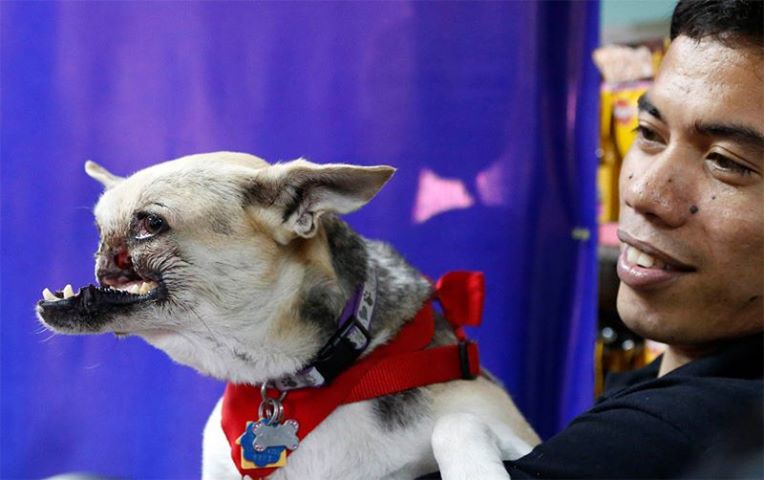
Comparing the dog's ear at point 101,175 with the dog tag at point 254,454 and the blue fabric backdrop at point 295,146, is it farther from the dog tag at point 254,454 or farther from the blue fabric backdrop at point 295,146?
the dog tag at point 254,454

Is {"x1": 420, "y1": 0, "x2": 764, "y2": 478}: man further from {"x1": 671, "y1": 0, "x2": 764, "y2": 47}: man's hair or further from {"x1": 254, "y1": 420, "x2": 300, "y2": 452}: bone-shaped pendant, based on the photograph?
{"x1": 254, "y1": 420, "x2": 300, "y2": 452}: bone-shaped pendant

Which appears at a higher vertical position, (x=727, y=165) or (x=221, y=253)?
(x=727, y=165)

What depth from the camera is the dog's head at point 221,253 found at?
4.21ft

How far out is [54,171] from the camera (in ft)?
4.12

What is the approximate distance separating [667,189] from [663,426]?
1.48 ft

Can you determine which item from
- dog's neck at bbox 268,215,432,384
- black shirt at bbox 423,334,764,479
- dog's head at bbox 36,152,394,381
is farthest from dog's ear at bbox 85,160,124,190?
black shirt at bbox 423,334,764,479

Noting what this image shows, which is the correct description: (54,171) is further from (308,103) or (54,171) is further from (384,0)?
(384,0)

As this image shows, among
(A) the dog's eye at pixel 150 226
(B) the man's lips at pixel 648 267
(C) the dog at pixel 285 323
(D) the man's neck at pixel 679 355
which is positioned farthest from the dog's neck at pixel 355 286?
(D) the man's neck at pixel 679 355

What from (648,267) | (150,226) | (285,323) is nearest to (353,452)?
(285,323)

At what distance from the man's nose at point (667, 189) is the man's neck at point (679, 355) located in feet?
0.93

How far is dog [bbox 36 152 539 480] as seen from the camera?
4.45 feet

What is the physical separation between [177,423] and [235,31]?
0.73 metres

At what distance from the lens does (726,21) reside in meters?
1.44

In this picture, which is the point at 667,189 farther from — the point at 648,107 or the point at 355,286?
the point at 355,286
